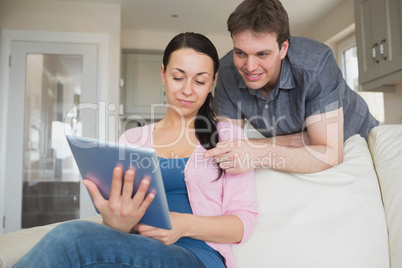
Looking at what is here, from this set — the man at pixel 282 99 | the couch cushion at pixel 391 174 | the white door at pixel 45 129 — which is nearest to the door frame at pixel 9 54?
the white door at pixel 45 129

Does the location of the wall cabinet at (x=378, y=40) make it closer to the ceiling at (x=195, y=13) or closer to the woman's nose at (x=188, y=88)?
the ceiling at (x=195, y=13)

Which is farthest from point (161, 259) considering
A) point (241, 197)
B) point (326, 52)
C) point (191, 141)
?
point (326, 52)

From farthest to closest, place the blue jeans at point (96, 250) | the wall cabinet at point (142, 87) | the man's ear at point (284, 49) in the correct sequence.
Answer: the wall cabinet at point (142, 87), the man's ear at point (284, 49), the blue jeans at point (96, 250)

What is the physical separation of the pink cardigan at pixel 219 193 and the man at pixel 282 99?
6 cm

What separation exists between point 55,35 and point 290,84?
10.2 ft

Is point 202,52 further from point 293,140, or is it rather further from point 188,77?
point 293,140

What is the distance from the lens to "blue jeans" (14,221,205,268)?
29.4 inches

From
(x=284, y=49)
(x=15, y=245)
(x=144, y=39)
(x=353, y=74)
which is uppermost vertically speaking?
(x=144, y=39)

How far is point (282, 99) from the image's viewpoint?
5.13ft

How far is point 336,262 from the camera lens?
1.21 meters

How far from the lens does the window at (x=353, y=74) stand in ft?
11.8

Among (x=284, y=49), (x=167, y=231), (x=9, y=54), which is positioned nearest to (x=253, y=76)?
(x=284, y=49)

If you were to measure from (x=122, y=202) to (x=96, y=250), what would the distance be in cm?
12

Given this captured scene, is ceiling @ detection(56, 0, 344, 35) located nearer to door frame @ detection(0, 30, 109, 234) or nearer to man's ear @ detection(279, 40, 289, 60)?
door frame @ detection(0, 30, 109, 234)
